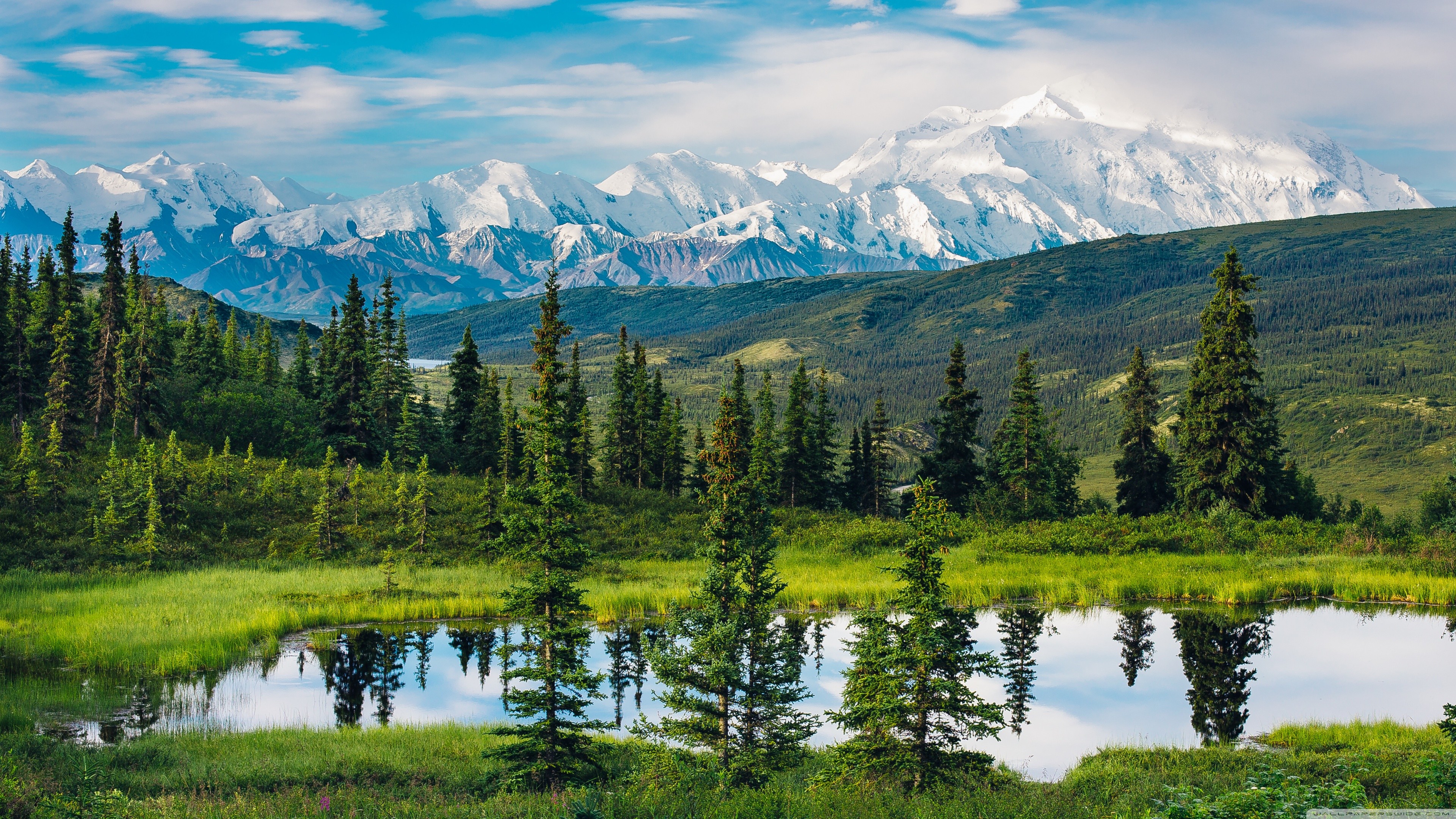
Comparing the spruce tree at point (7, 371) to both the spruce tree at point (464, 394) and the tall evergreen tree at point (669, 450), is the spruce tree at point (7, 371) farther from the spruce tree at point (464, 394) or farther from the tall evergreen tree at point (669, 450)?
the tall evergreen tree at point (669, 450)

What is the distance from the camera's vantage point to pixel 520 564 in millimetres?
51375

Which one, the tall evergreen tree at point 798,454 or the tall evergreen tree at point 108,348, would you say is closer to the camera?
the tall evergreen tree at point 108,348

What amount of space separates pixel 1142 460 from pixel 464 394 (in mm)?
53461

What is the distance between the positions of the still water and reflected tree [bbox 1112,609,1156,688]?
10 centimetres

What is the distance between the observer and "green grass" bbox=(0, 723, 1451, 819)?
51.6ft

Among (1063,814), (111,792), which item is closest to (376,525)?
(111,792)

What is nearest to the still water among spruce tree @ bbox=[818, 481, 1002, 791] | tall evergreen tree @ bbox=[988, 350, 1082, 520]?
spruce tree @ bbox=[818, 481, 1002, 791]

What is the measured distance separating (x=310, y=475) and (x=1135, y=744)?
53.0 meters

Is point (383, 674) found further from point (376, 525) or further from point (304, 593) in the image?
point (376, 525)

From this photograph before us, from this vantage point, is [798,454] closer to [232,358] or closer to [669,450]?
[669,450]

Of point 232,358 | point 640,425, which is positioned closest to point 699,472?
point 640,425

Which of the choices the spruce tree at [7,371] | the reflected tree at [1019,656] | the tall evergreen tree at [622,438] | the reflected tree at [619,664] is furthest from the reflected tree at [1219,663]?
the spruce tree at [7,371]

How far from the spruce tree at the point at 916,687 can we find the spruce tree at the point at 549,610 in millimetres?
5864

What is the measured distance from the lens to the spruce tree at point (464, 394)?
258 feet
